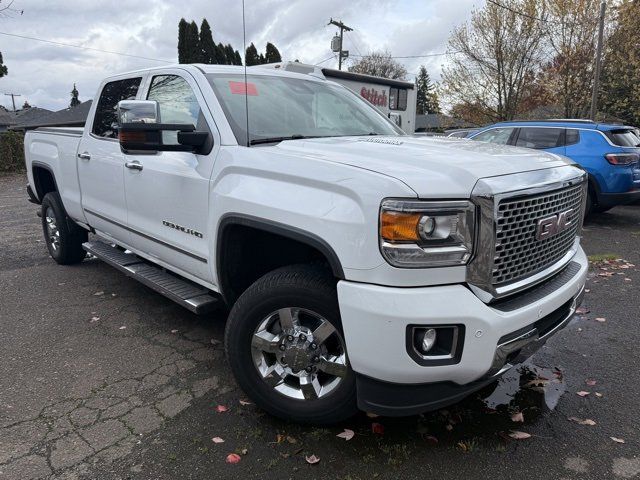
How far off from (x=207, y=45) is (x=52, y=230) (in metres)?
23.9

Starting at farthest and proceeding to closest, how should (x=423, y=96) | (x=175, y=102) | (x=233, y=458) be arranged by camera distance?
1. (x=423, y=96)
2. (x=175, y=102)
3. (x=233, y=458)

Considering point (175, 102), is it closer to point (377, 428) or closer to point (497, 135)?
point (377, 428)

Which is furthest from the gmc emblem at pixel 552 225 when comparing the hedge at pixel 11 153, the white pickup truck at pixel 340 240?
the hedge at pixel 11 153

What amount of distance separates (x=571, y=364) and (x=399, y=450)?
5.48 ft

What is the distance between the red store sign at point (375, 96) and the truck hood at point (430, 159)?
686cm

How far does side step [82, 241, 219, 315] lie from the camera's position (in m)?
3.24

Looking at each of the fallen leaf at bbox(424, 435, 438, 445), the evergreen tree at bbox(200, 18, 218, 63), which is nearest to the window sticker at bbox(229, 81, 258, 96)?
the fallen leaf at bbox(424, 435, 438, 445)

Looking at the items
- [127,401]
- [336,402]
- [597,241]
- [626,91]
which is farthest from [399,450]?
[626,91]

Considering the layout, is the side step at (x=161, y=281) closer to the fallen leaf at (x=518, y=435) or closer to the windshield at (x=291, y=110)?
the windshield at (x=291, y=110)

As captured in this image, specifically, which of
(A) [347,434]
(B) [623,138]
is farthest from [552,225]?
(B) [623,138]

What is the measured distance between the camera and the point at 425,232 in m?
2.12

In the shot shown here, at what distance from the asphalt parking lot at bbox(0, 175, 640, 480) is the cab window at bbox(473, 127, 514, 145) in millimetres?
5639

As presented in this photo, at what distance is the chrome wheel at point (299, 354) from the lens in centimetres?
249

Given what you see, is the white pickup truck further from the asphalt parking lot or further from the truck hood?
the asphalt parking lot
